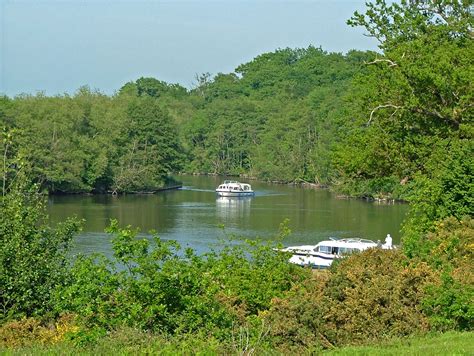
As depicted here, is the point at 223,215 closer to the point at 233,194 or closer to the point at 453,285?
the point at 233,194

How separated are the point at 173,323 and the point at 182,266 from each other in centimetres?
97

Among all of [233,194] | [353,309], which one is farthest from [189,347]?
[233,194]

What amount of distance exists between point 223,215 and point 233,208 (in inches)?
205

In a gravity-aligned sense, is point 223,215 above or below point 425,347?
below

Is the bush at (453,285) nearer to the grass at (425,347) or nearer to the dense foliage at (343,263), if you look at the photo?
the dense foliage at (343,263)

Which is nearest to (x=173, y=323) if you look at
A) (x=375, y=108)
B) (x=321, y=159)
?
(x=375, y=108)

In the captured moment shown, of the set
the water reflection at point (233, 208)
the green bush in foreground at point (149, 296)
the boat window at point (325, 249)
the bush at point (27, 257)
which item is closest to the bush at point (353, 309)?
the green bush in foreground at point (149, 296)

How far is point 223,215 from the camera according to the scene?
53.6m

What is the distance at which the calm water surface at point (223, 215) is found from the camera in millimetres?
42250

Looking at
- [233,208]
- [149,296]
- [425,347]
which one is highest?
[149,296]

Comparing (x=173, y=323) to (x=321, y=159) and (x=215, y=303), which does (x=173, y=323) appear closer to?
(x=215, y=303)

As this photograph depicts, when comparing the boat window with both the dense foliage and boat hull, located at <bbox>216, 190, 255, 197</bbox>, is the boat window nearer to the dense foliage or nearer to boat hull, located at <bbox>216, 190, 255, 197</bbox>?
the dense foliage

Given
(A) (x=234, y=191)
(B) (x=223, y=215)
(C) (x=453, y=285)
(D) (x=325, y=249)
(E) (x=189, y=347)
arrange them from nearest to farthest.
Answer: (E) (x=189, y=347)
(C) (x=453, y=285)
(D) (x=325, y=249)
(B) (x=223, y=215)
(A) (x=234, y=191)

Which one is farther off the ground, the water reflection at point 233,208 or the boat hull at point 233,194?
the boat hull at point 233,194
